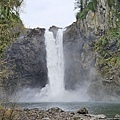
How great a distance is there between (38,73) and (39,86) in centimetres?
360

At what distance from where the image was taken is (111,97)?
65.1 metres

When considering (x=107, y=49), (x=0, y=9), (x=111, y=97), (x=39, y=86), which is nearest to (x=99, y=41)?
(x=107, y=49)

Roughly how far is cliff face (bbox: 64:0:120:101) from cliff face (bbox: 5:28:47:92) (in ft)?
18.8

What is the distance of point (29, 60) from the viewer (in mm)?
70500

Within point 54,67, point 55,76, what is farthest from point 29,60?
point 55,76

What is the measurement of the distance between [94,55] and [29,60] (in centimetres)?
1431

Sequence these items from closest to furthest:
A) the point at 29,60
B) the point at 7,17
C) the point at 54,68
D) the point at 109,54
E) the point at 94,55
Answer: the point at 7,17 < the point at 109,54 < the point at 94,55 < the point at 29,60 < the point at 54,68

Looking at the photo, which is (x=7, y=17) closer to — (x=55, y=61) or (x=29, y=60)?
(x=29, y=60)

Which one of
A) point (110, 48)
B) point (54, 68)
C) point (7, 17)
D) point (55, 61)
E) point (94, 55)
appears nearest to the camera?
point (7, 17)

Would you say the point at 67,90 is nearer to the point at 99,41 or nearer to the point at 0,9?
the point at 99,41

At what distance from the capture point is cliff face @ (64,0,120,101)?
64.8 meters

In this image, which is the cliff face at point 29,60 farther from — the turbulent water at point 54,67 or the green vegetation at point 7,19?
the green vegetation at point 7,19

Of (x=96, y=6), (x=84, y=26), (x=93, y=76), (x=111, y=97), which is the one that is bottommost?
(x=111, y=97)

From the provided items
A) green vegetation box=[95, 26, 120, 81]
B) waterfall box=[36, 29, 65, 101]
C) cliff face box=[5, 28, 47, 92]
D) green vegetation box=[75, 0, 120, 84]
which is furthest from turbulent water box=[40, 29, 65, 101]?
green vegetation box=[95, 26, 120, 81]
